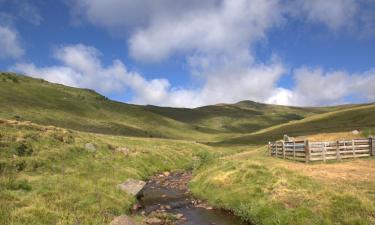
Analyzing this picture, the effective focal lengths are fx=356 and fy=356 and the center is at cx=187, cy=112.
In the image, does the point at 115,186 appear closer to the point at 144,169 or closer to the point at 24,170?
the point at 24,170

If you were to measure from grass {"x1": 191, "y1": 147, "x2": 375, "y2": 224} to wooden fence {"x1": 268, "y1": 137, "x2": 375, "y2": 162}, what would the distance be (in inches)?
224

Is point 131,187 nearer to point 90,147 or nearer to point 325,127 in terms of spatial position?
point 90,147

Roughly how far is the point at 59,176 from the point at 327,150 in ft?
88.4

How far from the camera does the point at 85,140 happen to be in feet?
134

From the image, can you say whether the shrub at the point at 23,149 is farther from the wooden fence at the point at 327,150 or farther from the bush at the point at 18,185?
the wooden fence at the point at 327,150

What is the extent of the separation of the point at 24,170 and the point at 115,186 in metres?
6.75

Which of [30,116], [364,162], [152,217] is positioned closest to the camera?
[152,217]

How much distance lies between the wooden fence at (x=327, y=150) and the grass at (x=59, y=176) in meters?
9.76

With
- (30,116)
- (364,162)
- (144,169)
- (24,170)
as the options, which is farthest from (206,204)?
(30,116)

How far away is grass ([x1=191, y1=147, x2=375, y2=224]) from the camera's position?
1778 centimetres

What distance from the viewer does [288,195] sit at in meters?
20.9

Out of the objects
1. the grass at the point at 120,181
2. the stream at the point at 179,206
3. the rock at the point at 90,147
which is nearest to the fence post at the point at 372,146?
the grass at the point at 120,181

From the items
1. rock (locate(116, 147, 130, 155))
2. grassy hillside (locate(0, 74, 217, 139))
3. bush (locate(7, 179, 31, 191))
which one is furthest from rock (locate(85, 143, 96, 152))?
grassy hillside (locate(0, 74, 217, 139))

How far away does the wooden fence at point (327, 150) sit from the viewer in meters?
36.6
